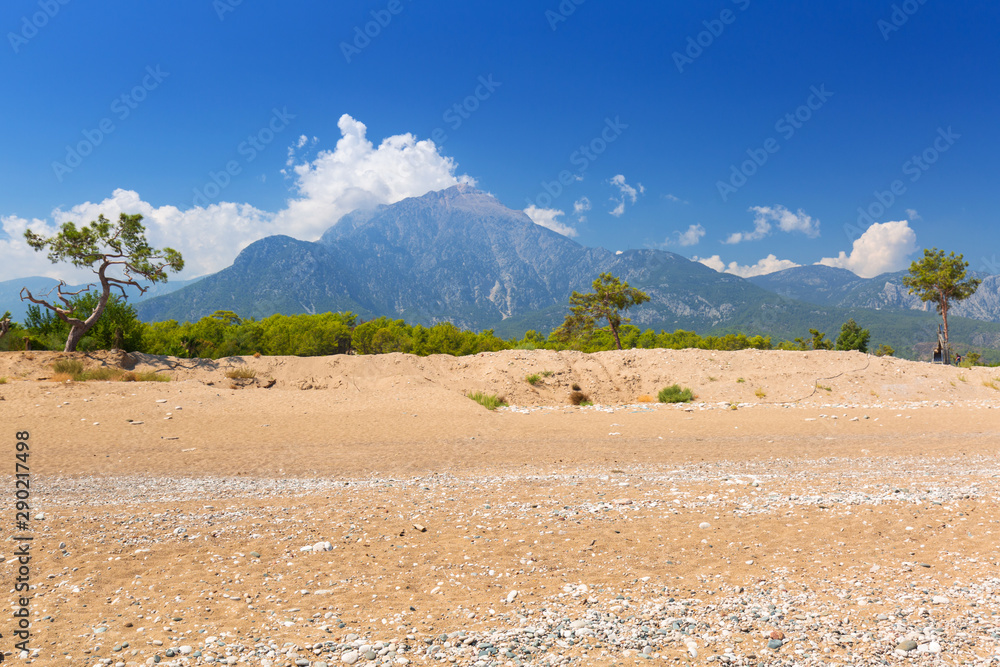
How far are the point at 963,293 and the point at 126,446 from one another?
56624mm

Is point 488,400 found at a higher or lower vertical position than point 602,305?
lower

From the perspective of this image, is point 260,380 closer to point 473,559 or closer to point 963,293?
point 473,559

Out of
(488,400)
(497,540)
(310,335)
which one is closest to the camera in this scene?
(497,540)

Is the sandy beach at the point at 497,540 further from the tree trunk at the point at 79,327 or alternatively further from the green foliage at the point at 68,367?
the tree trunk at the point at 79,327

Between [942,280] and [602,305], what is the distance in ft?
92.5

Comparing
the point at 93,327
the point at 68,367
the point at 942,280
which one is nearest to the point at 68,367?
the point at 68,367

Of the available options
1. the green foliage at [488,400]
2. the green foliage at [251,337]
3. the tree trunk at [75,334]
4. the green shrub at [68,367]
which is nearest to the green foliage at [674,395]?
the green foliage at [488,400]

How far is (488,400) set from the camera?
19734 millimetres

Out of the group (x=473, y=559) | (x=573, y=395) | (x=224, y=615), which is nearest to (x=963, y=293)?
(x=573, y=395)

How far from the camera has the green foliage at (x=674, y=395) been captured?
2131 centimetres

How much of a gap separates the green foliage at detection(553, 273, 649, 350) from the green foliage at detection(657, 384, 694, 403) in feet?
61.6

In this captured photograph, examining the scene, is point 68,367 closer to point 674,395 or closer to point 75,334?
point 75,334

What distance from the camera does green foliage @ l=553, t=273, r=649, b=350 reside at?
134ft

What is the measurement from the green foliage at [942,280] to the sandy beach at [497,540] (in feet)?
108
